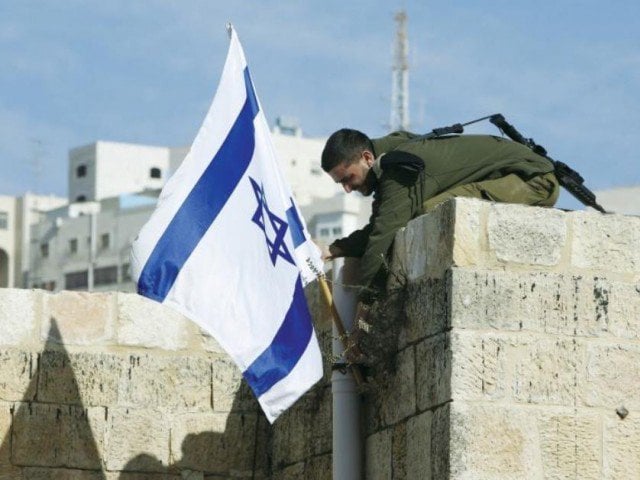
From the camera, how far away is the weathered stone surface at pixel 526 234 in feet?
25.8

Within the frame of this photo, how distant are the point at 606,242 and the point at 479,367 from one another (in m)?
0.77

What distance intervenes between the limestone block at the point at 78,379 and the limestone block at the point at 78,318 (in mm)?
86

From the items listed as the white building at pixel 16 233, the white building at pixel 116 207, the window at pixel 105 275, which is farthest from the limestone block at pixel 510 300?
the white building at pixel 16 233

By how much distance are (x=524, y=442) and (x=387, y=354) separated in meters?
0.84

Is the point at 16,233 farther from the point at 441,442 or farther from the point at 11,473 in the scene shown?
the point at 441,442

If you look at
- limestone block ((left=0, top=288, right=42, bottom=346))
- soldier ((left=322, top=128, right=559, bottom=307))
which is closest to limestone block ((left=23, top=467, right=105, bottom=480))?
limestone block ((left=0, top=288, right=42, bottom=346))

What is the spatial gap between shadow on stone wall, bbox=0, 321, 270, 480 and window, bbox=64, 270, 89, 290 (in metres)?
77.4

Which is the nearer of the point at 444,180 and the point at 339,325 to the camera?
the point at 444,180

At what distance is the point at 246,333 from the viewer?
8.21 m

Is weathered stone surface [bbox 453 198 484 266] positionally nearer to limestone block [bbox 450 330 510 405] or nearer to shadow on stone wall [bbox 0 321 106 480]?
limestone block [bbox 450 330 510 405]

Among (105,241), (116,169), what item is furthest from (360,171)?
(116,169)

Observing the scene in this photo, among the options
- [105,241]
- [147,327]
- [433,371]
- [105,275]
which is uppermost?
[105,241]

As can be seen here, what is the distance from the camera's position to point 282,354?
8.23 metres

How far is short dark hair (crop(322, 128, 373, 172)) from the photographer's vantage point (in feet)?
28.2
